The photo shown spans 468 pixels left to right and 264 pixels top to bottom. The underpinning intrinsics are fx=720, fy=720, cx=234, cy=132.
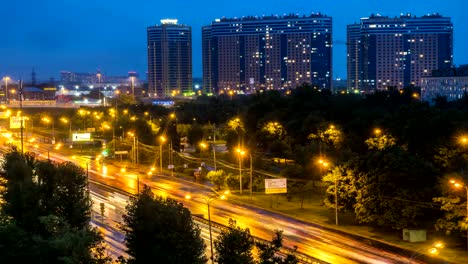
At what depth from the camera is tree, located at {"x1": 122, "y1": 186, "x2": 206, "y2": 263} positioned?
18859mm

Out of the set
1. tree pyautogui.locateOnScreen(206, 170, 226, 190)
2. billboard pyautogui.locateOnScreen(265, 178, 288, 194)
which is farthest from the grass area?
tree pyautogui.locateOnScreen(206, 170, 226, 190)

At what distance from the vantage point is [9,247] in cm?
2173

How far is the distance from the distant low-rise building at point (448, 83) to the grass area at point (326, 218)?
8375cm

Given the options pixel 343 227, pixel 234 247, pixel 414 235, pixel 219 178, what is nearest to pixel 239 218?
pixel 343 227

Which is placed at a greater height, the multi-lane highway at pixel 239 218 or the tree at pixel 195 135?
the tree at pixel 195 135

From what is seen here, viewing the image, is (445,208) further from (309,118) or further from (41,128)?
(41,128)

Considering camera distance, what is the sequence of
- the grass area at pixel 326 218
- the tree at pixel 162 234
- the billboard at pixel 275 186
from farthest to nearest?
1. the billboard at pixel 275 186
2. the grass area at pixel 326 218
3. the tree at pixel 162 234

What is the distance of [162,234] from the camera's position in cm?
1906

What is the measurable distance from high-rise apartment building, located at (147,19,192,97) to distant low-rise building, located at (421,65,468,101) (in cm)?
7481

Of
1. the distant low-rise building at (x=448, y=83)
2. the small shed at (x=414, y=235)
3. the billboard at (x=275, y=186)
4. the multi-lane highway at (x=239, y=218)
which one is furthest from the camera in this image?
the distant low-rise building at (x=448, y=83)

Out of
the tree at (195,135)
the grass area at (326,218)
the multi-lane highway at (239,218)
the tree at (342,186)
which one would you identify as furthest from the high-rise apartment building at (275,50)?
the tree at (342,186)

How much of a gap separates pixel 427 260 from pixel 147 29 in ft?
561

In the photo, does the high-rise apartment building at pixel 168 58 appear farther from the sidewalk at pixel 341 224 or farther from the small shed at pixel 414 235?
the small shed at pixel 414 235

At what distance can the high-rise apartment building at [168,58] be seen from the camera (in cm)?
18875
